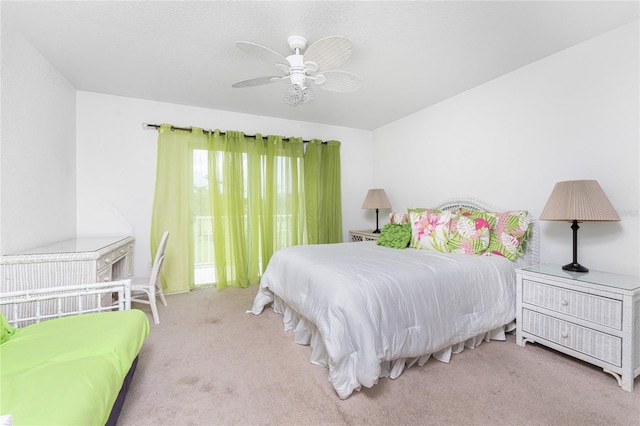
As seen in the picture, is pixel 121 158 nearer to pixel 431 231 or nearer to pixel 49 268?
pixel 49 268

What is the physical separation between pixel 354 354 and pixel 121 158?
3536mm

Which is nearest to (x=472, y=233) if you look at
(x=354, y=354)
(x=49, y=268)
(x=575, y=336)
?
(x=575, y=336)

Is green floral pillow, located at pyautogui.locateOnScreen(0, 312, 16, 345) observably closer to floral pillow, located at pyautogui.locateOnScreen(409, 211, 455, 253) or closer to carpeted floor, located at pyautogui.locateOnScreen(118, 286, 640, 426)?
carpeted floor, located at pyautogui.locateOnScreen(118, 286, 640, 426)

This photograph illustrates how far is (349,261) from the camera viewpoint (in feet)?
7.25

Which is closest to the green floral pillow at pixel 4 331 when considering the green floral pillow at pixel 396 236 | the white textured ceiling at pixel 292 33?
the white textured ceiling at pixel 292 33

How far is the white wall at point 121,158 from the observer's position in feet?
10.6

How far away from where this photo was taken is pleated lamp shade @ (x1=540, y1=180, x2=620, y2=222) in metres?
1.86

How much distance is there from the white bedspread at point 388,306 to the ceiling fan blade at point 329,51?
1.50 m

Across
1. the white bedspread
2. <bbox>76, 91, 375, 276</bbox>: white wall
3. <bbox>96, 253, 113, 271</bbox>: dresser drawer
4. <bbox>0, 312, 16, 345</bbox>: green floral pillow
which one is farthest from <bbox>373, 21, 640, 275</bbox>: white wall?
<bbox>0, 312, 16, 345</bbox>: green floral pillow

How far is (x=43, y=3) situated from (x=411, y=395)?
344 centimetres

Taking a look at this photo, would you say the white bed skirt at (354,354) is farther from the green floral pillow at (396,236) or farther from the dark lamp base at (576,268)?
the green floral pillow at (396,236)

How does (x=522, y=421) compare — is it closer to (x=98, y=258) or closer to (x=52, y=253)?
(x=98, y=258)

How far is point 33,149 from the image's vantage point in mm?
2316

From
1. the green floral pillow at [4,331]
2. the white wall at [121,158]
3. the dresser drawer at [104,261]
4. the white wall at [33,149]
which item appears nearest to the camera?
the green floral pillow at [4,331]
